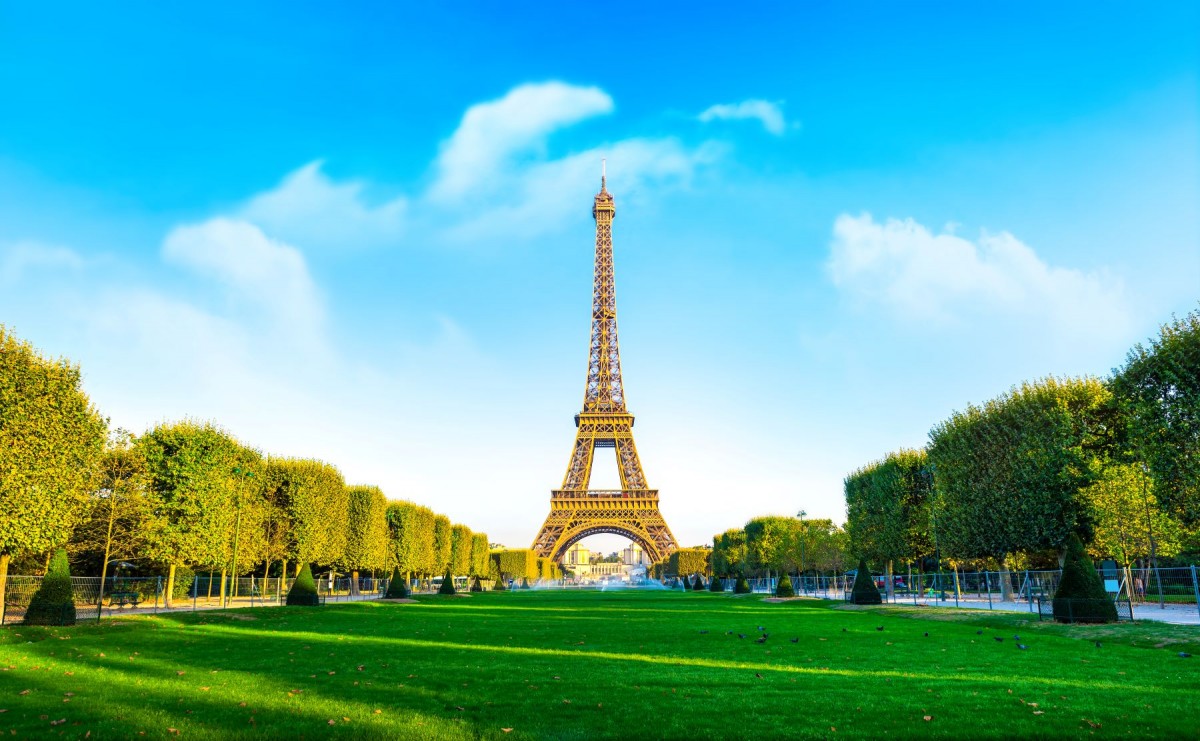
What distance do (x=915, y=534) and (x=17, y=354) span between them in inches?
1960

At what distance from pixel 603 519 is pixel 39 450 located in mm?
64923

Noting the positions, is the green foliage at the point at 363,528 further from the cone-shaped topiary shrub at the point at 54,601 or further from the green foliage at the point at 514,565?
the green foliage at the point at 514,565

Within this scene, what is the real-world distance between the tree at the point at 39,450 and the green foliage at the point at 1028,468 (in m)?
40.5

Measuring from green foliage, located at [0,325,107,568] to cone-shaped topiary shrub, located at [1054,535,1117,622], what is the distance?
35543 millimetres

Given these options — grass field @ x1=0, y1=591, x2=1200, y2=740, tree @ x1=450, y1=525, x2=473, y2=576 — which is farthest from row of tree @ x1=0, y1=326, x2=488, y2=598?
tree @ x1=450, y1=525, x2=473, y2=576

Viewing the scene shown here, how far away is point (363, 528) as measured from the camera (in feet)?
184

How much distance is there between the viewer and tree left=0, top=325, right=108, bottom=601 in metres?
25.1

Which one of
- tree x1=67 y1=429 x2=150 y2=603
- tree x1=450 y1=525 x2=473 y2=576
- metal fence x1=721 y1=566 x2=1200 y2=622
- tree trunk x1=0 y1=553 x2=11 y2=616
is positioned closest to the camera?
tree trunk x1=0 y1=553 x2=11 y2=616

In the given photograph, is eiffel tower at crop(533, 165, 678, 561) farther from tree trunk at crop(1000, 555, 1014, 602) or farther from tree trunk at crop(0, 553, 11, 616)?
tree trunk at crop(0, 553, 11, 616)

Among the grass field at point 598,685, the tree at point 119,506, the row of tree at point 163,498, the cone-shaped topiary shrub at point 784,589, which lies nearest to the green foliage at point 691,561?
the row of tree at point 163,498

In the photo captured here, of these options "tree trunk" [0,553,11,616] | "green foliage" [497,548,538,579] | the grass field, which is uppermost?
"tree trunk" [0,553,11,616]

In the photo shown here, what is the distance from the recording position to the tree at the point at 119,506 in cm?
3619

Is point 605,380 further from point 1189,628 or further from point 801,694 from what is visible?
point 801,694

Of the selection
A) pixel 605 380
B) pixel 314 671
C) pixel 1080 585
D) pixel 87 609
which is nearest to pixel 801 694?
pixel 314 671
